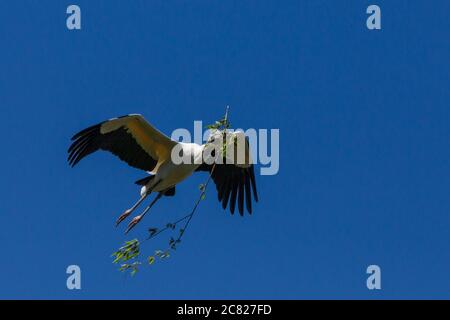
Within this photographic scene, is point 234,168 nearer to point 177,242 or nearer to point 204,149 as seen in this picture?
point 204,149

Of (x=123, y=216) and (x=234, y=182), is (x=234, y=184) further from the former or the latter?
(x=123, y=216)

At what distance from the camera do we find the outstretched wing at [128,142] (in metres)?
12.5

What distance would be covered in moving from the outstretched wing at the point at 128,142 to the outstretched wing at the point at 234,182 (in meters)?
0.83

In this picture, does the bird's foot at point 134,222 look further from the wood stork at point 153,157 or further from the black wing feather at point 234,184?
the black wing feather at point 234,184

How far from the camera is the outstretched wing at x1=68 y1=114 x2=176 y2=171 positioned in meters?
12.5

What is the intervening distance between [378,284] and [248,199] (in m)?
2.85

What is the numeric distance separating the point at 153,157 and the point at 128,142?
1.52 ft

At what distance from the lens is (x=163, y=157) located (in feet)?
43.0

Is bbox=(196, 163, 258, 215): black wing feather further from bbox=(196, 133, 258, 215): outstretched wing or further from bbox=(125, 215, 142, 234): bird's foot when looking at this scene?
bbox=(125, 215, 142, 234): bird's foot

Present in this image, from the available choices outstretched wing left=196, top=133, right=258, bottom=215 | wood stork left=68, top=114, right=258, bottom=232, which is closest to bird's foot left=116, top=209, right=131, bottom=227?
wood stork left=68, top=114, right=258, bottom=232

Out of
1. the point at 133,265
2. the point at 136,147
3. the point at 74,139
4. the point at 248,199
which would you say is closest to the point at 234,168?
the point at 248,199

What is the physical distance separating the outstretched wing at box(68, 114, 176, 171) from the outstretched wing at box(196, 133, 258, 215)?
83 centimetres

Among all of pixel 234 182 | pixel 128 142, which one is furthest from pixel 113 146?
pixel 234 182

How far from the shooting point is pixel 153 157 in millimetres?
13273
